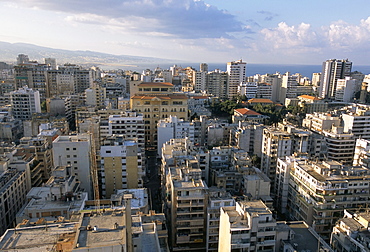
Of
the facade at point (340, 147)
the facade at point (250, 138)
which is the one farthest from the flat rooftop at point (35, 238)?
the facade at point (340, 147)

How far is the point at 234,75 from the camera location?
7375 centimetres

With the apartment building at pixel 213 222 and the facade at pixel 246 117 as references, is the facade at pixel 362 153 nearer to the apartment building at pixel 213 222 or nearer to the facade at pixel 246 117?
the apartment building at pixel 213 222

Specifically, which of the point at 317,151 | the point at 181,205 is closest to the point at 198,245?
the point at 181,205

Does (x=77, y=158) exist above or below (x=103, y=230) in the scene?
below

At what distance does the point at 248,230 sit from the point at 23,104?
4301 centimetres

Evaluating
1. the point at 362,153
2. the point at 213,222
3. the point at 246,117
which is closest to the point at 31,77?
the point at 246,117

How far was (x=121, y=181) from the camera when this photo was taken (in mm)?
23531

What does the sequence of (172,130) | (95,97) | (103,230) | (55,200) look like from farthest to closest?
(95,97) → (172,130) → (55,200) → (103,230)

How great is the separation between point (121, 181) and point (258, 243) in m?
12.1

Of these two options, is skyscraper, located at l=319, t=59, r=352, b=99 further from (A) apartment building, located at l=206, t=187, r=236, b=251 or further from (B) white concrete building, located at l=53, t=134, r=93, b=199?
(B) white concrete building, located at l=53, t=134, r=93, b=199

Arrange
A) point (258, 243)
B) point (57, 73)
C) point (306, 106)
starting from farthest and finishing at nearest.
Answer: point (57, 73) < point (306, 106) < point (258, 243)

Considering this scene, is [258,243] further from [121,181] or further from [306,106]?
[306,106]

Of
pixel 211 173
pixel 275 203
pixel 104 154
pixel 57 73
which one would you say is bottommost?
pixel 275 203

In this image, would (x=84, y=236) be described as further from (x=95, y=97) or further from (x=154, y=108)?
(x=95, y=97)
